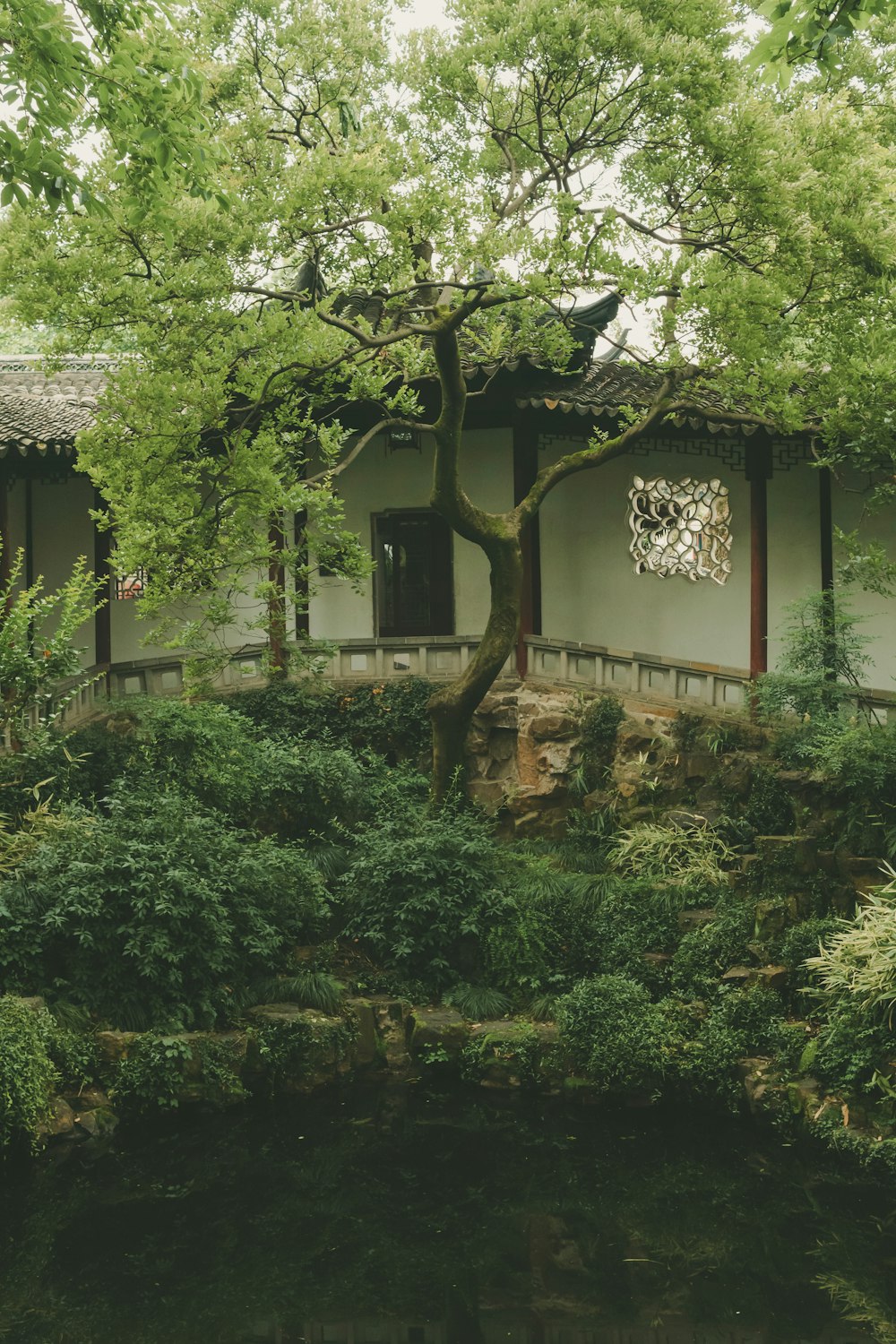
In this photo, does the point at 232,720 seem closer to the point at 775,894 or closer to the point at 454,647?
the point at 454,647

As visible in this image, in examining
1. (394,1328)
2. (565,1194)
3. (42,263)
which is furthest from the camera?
(42,263)

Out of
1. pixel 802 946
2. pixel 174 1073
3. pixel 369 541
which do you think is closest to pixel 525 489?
pixel 369 541

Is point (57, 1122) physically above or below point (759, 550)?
below

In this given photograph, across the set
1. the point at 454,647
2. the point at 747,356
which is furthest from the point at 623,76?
the point at 454,647

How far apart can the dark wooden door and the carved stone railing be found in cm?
81

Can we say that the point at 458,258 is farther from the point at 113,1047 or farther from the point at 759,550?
the point at 113,1047

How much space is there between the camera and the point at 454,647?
16.0m

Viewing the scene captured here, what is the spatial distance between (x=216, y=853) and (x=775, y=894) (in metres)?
4.89

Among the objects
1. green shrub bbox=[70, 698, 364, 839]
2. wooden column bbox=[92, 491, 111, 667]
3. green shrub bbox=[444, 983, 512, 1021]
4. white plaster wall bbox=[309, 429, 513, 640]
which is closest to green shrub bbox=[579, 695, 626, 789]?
green shrub bbox=[70, 698, 364, 839]

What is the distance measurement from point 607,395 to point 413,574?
347 cm

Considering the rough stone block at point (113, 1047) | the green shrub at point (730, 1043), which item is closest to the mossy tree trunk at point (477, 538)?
the green shrub at point (730, 1043)

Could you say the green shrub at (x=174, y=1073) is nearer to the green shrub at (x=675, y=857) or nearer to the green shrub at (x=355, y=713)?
the green shrub at (x=675, y=857)

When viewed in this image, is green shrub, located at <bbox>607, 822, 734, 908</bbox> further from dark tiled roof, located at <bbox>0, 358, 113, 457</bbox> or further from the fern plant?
dark tiled roof, located at <bbox>0, 358, 113, 457</bbox>

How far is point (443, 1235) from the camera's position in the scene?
29.5 ft
